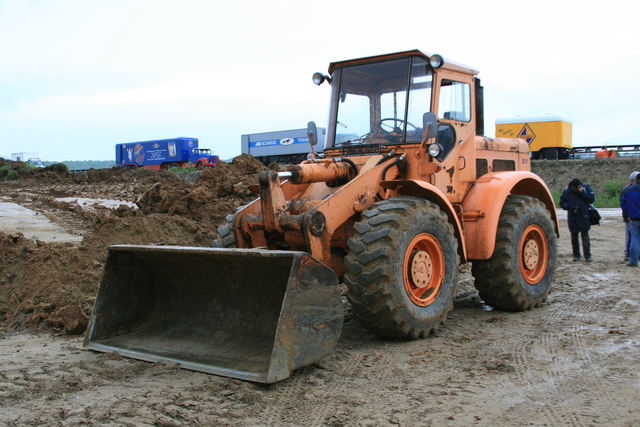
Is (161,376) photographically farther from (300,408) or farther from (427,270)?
(427,270)

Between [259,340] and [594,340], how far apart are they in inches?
117

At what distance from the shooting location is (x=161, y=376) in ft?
14.1

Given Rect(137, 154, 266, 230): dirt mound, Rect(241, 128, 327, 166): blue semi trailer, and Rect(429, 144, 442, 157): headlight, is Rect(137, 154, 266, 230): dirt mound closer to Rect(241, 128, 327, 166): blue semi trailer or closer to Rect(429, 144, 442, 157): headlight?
Rect(429, 144, 442, 157): headlight

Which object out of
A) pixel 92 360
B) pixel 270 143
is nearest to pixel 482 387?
pixel 92 360

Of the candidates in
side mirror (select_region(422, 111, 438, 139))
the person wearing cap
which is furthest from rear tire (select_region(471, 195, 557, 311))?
the person wearing cap

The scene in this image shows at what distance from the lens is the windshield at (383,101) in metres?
6.04

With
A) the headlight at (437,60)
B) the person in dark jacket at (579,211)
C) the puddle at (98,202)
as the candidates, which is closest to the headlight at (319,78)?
the headlight at (437,60)

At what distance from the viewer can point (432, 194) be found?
554 cm

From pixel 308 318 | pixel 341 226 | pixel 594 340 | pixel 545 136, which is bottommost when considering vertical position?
pixel 594 340

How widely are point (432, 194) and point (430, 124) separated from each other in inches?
27.4

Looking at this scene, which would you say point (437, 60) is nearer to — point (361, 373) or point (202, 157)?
point (361, 373)

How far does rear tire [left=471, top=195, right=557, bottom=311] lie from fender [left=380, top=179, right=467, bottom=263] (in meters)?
0.52

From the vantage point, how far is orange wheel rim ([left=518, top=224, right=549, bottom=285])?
6.68m

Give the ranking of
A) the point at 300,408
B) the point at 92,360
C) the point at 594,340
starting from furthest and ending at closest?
the point at 594,340, the point at 92,360, the point at 300,408
